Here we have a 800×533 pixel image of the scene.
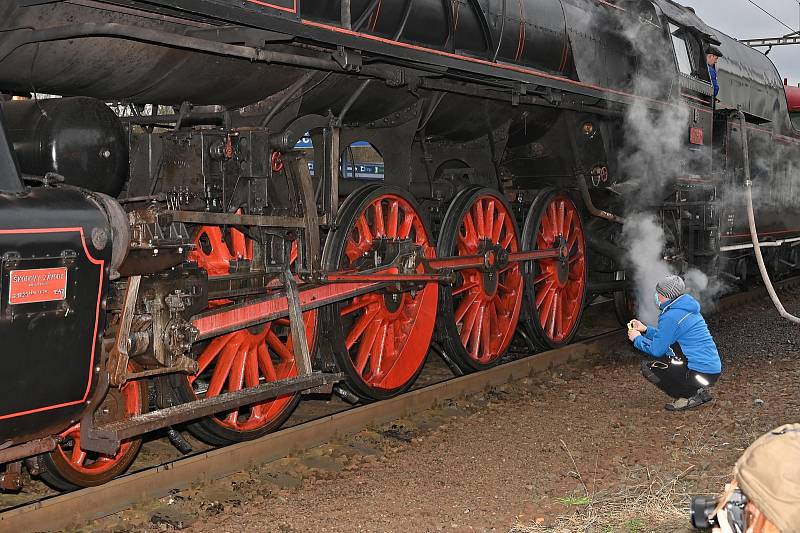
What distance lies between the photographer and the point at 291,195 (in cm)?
523

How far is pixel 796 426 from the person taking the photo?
5.89 feet

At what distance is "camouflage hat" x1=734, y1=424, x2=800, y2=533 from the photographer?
1610 millimetres

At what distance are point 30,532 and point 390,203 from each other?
3.21 m

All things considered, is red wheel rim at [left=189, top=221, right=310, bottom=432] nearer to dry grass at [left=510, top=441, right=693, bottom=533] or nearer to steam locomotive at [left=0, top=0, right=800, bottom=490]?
steam locomotive at [left=0, top=0, right=800, bottom=490]

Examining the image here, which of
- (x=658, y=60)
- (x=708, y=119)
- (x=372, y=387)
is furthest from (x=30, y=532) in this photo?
(x=708, y=119)

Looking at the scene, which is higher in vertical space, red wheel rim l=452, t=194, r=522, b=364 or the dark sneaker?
red wheel rim l=452, t=194, r=522, b=364

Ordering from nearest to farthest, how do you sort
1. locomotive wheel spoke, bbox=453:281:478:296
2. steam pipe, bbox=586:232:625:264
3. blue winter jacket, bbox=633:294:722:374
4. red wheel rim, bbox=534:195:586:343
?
blue winter jacket, bbox=633:294:722:374
locomotive wheel spoke, bbox=453:281:478:296
red wheel rim, bbox=534:195:586:343
steam pipe, bbox=586:232:625:264

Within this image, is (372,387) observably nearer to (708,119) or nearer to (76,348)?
(76,348)

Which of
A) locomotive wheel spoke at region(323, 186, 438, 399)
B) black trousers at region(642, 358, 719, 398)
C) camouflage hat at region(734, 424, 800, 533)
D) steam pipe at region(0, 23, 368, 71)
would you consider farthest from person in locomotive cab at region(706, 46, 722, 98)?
camouflage hat at region(734, 424, 800, 533)

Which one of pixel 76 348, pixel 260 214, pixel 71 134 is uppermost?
pixel 71 134

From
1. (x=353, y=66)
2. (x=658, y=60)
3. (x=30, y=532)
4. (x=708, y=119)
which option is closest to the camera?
(x=30, y=532)

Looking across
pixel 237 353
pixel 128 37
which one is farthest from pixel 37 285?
pixel 237 353

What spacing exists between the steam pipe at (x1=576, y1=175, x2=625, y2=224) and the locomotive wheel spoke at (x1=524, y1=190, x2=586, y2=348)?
0.17 metres

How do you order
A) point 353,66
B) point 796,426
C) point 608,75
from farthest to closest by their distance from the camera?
point 608,75, point 353,66, point 796,426
